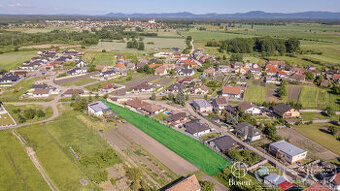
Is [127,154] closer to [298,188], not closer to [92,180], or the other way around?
[92,180]

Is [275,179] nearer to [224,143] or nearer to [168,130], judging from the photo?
[224,143]

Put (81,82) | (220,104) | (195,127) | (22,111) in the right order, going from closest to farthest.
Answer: (195,127), (22,111), (220,104), (81,82)

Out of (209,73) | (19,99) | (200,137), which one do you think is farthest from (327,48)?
(19,99)

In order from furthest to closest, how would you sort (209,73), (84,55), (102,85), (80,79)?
1. (84,55)
2. (209,73)
3. (80,79)
4. (102,85)

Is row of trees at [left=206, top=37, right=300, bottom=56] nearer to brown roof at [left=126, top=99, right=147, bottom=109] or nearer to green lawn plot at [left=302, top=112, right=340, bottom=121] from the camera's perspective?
green lawn plot at [left=302, top=112, right=340, bottom=121]

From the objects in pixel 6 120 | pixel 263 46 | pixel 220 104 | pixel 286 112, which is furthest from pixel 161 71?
pixel 263 46

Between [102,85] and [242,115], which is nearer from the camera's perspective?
[242,115]

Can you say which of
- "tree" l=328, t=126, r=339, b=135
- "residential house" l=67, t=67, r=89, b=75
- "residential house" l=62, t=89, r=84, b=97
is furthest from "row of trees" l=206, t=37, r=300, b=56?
"residential house" l=62, t=89, r=84, b=97
